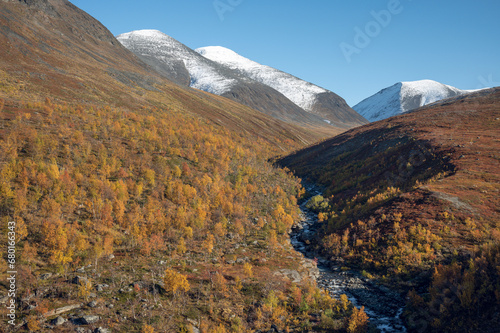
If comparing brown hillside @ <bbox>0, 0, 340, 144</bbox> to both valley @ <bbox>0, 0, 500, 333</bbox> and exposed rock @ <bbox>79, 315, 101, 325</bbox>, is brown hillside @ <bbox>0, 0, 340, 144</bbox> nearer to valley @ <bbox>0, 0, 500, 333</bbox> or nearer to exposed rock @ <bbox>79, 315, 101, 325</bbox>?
valley @ <bbox>0, 0, 500, 333</bbox>

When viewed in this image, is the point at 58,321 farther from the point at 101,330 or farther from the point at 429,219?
the point at 429,219

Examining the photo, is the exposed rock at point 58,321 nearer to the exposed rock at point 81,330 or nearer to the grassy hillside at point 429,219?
the exposed rock at point 81,330

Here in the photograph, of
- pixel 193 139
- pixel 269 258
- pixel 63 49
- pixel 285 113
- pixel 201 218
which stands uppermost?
pixel 285 113

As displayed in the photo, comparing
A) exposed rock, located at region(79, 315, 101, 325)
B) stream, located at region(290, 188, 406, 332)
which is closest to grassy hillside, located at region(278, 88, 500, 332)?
stream, located at region(290, 188, 406, 332)

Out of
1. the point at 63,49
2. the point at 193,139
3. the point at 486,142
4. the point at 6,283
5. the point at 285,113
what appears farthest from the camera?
the point at 285,113

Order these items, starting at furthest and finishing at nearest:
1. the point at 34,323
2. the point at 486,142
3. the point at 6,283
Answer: the point at 486,142 < the point at 6,283 < the point at 34,323

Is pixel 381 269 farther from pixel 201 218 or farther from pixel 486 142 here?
pixel 486 142

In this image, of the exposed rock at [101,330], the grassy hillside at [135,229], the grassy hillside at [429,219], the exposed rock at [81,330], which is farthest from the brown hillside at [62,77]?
the grassy hillside at [429,219]

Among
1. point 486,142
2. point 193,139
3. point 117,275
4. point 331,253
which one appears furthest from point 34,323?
point 486,142
